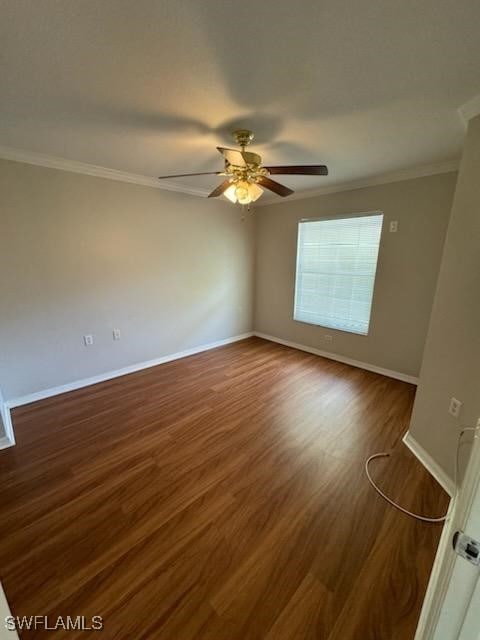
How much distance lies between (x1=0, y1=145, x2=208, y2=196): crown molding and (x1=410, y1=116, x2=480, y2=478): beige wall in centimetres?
289

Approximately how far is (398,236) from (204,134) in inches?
92.2

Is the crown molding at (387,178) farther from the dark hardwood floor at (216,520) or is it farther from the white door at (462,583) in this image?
the white door at (462,583)

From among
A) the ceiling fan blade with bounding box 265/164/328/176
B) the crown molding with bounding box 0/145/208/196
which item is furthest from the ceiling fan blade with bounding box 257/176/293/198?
the crown molding with bounding box 0/145/208/196

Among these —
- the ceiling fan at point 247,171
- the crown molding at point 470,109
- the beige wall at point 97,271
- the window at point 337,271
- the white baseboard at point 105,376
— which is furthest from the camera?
the window at point 337,271

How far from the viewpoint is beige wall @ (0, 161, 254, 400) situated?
7.90ft

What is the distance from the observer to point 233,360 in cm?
369

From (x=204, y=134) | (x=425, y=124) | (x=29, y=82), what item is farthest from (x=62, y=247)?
(x=425, y=124)

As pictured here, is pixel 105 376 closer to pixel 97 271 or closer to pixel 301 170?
pixel 97 271

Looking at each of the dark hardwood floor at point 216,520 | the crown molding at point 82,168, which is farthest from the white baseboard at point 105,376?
the crown molding at point 82,168

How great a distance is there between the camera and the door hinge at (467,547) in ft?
1.71

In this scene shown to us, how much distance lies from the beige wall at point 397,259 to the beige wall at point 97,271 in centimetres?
130

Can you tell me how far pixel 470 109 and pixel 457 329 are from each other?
1.31m

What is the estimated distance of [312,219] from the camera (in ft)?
12.0

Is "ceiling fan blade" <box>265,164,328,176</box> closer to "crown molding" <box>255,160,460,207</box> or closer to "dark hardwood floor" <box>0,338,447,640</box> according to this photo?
"crown molding" <box>255,160,460,207</box>
